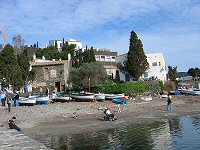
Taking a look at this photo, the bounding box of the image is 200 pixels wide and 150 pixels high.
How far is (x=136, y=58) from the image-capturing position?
64750 mm

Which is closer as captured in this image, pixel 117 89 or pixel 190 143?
pixel 190 143

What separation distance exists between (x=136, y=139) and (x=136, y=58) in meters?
45.0

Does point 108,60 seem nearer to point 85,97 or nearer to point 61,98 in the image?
point 85,97

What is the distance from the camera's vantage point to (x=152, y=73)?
237 ft

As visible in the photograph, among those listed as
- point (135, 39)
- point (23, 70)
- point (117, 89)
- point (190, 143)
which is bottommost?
point (190, 143)

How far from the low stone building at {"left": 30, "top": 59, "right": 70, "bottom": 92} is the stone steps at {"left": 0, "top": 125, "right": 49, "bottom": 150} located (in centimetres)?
4048

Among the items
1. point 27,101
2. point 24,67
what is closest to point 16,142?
point 27,101

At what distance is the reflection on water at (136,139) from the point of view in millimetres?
18516

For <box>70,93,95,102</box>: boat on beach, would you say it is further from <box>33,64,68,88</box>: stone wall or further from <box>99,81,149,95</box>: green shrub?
<box>33,64,68,88</box>: stone wall

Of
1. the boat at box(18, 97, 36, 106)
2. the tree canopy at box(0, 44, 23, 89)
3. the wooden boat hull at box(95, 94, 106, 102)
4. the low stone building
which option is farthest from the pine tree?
the boat at box(18, 97, 36, 106)

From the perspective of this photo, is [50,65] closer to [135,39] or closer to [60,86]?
[60,86]

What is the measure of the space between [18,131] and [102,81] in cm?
3450

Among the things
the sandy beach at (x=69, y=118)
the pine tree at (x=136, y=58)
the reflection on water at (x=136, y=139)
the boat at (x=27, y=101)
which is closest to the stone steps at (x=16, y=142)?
the reflection on water at (x=136, y=139)

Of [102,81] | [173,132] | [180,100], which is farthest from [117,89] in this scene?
[173,132]
